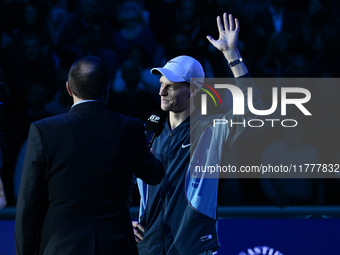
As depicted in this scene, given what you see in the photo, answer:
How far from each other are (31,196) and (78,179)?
22 centimetres

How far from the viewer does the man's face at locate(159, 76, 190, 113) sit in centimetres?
349

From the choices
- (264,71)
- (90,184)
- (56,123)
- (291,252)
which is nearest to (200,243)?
(90,184)

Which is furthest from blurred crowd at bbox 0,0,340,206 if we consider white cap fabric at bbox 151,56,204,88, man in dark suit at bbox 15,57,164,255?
man in dark suit at bbox 15,57,164,255

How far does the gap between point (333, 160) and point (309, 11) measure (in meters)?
2.06

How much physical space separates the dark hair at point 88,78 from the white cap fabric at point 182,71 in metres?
0.84

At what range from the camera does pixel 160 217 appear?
332cm

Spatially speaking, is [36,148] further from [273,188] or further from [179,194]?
[273,188]

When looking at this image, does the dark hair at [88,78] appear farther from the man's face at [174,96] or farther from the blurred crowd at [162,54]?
the blurred crowd at [162,54]

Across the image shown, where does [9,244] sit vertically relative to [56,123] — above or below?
below

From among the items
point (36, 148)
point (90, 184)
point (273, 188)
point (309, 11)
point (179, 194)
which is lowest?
point (273, 188)

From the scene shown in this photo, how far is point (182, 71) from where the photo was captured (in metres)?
3.55

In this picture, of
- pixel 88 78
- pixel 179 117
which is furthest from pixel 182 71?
pixel 88 78

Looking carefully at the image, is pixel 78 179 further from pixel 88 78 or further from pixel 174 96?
pixel 174 96

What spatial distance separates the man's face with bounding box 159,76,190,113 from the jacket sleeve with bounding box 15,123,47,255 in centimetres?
112
